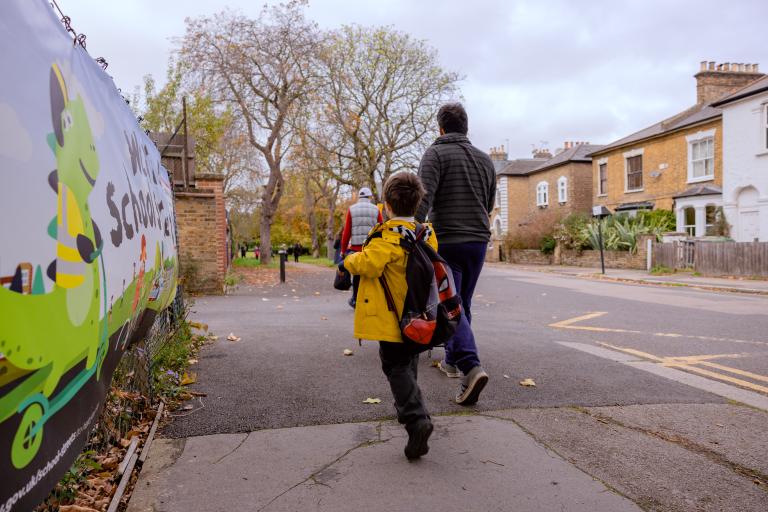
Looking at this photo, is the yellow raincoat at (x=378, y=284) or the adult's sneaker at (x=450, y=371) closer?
the yellow raincoat at (x=378, y=284)

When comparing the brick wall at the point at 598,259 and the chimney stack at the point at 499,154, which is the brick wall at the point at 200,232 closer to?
the brick wall at the point at 598,259

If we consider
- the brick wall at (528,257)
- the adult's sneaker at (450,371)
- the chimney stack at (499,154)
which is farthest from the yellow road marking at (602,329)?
the chimney stack at (499,154)

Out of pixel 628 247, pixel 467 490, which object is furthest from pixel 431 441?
pixel 628 247

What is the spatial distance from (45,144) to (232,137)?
2788 centimetres

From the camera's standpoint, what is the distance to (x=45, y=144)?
1440mm

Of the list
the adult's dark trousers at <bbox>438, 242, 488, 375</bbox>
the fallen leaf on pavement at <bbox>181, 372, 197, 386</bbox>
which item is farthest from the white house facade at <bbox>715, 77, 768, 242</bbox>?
the fallen leaf on pavement at <bbox>181, 372, 197, 386</bbox>

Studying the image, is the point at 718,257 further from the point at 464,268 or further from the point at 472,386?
the point at 472,386

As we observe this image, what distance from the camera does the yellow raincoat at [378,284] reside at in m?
3.06

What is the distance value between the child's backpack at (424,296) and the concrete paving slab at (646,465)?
88 centimetres

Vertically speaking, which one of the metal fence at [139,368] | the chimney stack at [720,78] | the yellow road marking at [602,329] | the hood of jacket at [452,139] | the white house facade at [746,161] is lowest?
the yellow road marking at [602,329]

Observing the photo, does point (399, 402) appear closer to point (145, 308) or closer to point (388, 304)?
point (388, 304)

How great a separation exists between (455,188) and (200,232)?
8104mm

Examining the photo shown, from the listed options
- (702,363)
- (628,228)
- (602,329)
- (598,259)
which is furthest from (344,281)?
(598,259)

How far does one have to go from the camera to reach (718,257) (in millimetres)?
19125
